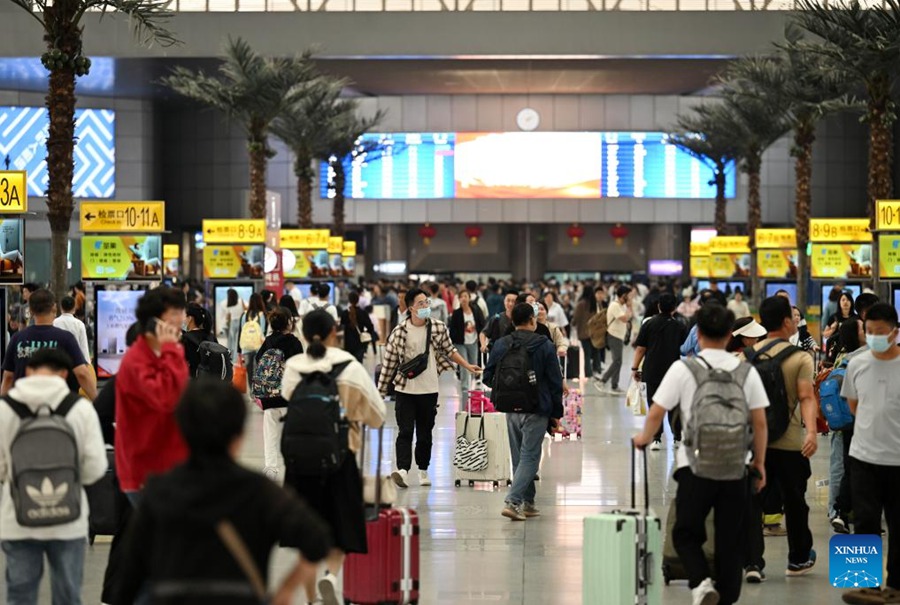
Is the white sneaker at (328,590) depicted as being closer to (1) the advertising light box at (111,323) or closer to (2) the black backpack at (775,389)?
(2) the black backpack at (775,389)

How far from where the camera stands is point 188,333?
11.4 metres

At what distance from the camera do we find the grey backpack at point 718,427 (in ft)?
23.1

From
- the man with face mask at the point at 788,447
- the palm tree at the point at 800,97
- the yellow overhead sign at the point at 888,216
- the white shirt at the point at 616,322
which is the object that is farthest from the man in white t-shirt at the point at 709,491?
the palm tree at the point at 800,97

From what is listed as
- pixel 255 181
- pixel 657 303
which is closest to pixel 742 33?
pixel 255 181

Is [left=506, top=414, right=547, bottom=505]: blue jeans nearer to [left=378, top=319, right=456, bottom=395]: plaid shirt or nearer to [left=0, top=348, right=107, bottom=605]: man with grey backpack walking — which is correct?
[left=378, top=319, right=456, bottom=395]: plaid shirt

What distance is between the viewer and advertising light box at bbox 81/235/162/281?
70.1ft

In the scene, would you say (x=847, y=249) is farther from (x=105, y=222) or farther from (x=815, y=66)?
(x=105, y=222)

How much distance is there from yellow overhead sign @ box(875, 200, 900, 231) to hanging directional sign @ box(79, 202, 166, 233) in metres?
10.2

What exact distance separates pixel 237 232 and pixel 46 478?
72.6 feet

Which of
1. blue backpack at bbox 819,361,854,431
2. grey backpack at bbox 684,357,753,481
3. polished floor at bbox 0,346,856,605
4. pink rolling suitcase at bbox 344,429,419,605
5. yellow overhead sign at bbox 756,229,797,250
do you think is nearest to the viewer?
grey backpack at bbox 684,357,753,481

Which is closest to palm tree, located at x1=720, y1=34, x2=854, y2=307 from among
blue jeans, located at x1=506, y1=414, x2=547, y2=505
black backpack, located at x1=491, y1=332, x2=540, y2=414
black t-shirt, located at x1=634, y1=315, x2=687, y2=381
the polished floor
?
the polished floor

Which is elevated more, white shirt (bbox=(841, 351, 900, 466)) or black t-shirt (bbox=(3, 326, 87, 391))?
black t-shirt (bbox=(3, 326, 87, 391))

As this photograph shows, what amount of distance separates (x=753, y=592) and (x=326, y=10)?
38180 millimetres

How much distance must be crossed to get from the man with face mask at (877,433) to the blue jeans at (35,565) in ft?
14.2
